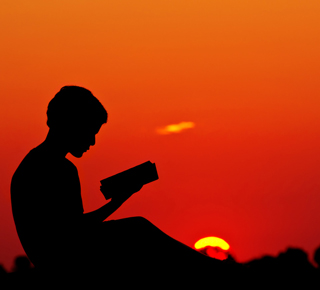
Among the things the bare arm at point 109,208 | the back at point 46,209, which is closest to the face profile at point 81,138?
the back at point 46,209

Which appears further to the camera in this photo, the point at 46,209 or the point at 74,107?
the point at 74,107

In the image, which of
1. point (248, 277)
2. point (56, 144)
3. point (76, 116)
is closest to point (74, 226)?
point (56, 144)

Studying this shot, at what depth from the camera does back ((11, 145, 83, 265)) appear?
3.49m

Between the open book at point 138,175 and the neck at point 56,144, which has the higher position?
the neck at point 56,144

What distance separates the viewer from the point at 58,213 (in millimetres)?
3529

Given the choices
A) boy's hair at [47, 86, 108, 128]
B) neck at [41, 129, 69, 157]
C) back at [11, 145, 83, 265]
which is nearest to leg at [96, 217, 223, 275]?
back at [11, 145, 83, 265]

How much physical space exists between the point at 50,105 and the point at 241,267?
4.90ft

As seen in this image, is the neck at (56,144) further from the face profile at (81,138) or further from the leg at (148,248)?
the leg at (148,248)

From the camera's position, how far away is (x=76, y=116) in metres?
3.72

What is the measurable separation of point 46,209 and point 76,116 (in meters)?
0.59

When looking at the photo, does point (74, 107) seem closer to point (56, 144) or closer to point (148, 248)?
point (56, 144)

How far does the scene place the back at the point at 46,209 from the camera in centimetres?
349

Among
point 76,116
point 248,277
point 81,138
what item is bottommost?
point 248,277

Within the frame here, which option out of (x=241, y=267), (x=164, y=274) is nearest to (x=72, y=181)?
(x=164, y=274)
